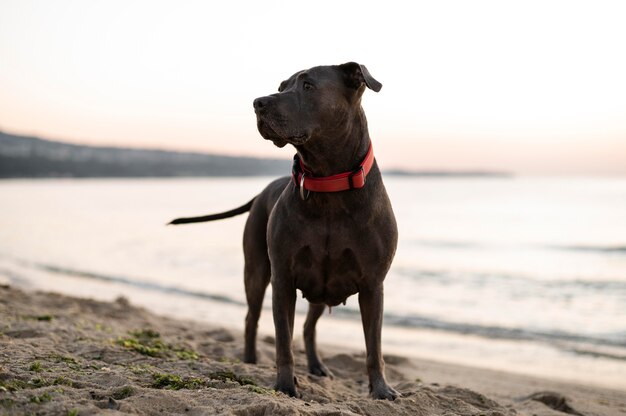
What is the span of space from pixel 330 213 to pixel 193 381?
130cm

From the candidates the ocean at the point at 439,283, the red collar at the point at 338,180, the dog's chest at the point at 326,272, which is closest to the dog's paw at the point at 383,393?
the dog's chest at the point at 326,272

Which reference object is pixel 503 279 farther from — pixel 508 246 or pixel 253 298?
pixel 253 298

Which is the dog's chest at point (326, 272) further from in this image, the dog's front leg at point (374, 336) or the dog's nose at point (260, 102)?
the dog's nose at point (260, 102)

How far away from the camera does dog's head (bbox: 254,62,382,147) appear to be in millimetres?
3592

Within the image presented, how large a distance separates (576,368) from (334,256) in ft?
13.8

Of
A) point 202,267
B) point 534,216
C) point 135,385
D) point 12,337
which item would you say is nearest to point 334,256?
point 135,385

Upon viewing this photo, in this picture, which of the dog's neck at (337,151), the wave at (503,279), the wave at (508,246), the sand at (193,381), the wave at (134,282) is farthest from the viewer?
the wave at (508,246)

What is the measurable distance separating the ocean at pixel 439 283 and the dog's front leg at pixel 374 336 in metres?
3.07

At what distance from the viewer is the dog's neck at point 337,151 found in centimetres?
391

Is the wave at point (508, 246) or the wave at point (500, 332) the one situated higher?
the wave at point (508, 246)

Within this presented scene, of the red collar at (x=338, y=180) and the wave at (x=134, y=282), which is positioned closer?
the red collar at (x=338, y=180)

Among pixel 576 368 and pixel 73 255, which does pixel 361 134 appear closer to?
pixel 576 368

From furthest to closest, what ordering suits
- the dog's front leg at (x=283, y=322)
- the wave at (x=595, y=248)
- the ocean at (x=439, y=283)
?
the wave at (x=595, y=248), the ocean at (x=439, y=283), the dog's front leg at (x=283, y=322)

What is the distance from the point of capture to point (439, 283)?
12297 mm
